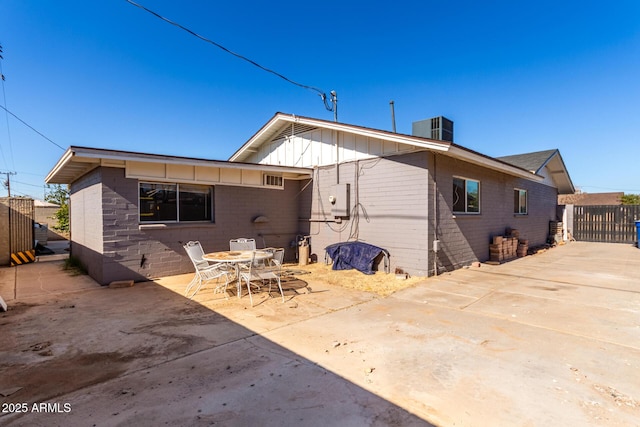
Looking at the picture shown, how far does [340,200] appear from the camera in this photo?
340 inches

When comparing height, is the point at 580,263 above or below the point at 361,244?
below

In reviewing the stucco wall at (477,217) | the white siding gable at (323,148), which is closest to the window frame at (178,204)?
the white siding gable at (323,148)

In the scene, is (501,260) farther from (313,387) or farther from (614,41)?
(313,387)

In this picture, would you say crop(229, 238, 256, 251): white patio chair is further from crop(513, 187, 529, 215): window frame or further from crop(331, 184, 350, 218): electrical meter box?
crop(513, 187, 529, 215): window frame

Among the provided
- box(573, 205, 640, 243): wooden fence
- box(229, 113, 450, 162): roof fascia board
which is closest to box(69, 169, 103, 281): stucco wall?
box(229, 113, 450, 162): roof fascia board

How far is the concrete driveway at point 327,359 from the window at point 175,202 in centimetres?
210

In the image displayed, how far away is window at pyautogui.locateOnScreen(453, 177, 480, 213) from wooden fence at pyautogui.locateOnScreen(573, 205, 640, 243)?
470 inches

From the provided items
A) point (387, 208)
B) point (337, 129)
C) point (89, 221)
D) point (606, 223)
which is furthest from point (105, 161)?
point (606, 223)

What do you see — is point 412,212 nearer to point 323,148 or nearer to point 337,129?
point 337,129

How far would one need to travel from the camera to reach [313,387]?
2.61m

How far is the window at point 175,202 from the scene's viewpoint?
712cm

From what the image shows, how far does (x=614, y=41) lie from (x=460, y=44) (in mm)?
4625

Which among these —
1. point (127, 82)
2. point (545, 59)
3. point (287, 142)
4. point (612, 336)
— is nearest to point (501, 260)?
point (612, 336)

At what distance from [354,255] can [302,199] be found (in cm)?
289
